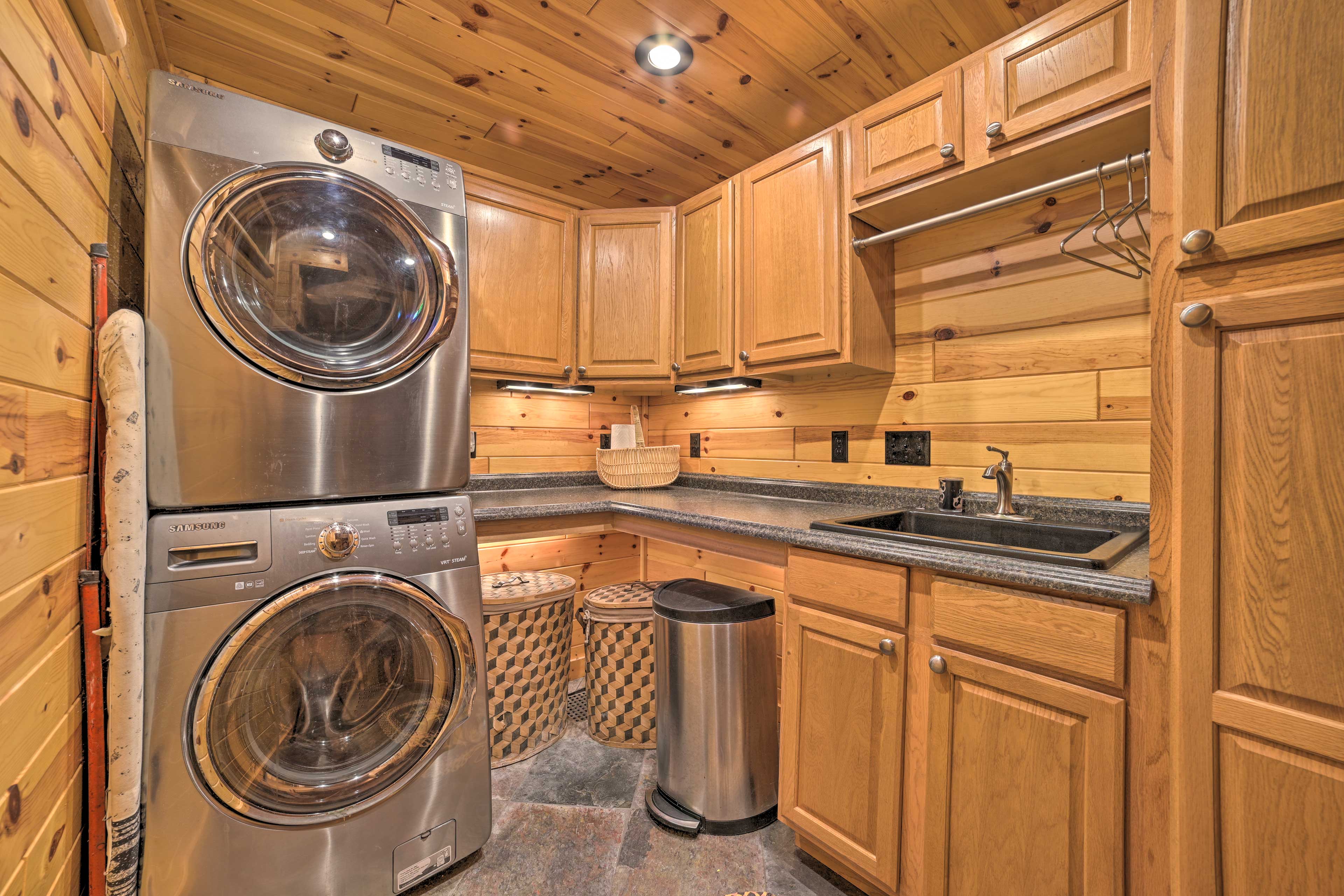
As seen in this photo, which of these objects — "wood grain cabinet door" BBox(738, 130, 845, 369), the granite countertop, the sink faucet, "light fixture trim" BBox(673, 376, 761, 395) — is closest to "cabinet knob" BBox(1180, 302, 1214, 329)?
the granite countertop

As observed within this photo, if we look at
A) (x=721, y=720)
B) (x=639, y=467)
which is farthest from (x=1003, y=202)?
(x=639, y=467)

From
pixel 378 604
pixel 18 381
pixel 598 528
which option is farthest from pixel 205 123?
pixel 598 528

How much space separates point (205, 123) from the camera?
1198 mm

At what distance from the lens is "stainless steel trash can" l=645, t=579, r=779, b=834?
1.60 meters

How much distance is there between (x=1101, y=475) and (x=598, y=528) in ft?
5.51

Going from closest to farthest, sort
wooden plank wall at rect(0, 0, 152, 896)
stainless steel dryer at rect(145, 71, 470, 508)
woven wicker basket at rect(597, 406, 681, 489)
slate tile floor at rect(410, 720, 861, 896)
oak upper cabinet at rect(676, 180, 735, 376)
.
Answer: wooden plank wall at rect(0, 0, 152, 896), stainless steel dryer at rect(145, 71, 470, 508), slate tile floor at rect(410, 720, 861, 896), oak upper cabinet at rect(676, 180, 735, 376), woven wicker basket at rect(597, 406, 681, 489)

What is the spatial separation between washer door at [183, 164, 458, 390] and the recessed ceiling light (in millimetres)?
924

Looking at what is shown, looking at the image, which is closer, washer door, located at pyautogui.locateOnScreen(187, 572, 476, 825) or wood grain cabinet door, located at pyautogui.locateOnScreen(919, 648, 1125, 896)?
wood grain cabinet door, located at pyautogui.locateOnScreen(919, 648, 1125, 896)

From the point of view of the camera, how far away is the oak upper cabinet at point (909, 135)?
4.98 feet

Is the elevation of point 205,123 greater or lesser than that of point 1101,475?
greater

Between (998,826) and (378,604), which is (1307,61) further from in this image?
(378,604)

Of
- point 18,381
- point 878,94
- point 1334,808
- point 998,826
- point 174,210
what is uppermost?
point 878,94

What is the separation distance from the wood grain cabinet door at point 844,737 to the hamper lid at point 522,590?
0.94m

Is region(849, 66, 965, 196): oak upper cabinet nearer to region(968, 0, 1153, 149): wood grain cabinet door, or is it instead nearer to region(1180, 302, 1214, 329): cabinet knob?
region(968, 0, 1153, 149): wood grain cabinet door
